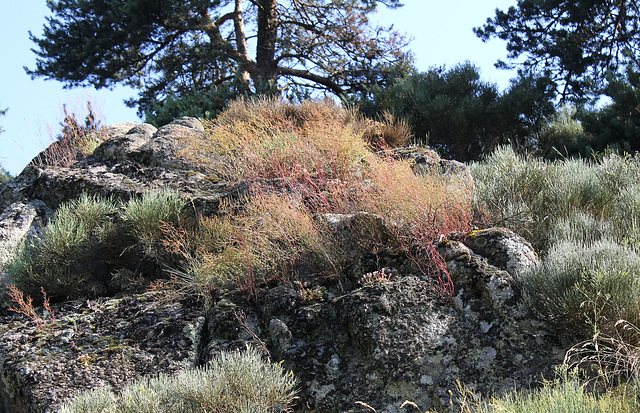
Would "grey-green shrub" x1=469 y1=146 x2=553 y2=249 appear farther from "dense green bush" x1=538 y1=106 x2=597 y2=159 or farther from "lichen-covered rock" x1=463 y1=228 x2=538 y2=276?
"dense green bush" x1=538 y1=106 x2=597 y2=159

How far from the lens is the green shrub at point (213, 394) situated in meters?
2.81

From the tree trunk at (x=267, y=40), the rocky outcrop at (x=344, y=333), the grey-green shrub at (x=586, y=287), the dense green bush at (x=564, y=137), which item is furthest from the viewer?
the tree trunk at (x=267, y=40)

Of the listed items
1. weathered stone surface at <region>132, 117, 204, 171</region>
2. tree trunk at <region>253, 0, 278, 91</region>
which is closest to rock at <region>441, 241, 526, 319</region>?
weathered stone surface at <region>132, 117, 204, 171</region>

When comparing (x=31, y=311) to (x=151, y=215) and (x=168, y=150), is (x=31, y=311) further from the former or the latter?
(x=168, y=150)

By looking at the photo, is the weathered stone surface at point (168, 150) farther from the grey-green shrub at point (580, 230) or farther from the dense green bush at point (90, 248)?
the grey-green shrub at point (580, 230)

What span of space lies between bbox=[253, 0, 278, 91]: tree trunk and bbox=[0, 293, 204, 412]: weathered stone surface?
847 cm

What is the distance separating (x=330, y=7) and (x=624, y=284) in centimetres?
1049

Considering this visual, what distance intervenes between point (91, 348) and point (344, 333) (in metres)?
1.85

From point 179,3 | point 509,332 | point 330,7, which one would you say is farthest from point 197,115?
point 509,332

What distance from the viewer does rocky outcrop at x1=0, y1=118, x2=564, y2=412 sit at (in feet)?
10.0

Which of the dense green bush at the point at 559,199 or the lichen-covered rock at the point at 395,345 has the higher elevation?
the dense green bush at the point at 559,199

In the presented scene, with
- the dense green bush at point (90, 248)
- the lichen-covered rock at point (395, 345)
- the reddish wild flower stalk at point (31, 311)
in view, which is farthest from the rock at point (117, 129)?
the lichen-covered rock at point (395, 345)

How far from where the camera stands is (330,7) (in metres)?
12.0

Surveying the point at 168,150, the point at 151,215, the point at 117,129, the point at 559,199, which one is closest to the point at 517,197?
the point at 559,199
